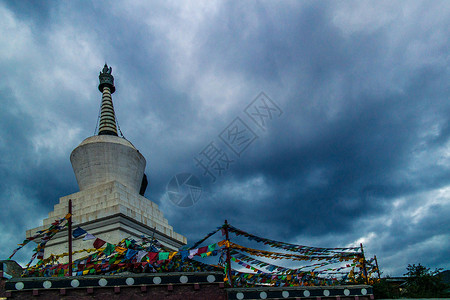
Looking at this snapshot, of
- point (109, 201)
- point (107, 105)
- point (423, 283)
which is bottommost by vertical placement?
point (423, 283)

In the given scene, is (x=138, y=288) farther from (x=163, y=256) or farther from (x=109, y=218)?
(x=109, y=218)

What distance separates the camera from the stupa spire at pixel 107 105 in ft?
85.4

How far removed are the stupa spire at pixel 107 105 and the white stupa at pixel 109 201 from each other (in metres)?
0.69

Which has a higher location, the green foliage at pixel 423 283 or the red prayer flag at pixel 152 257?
the red prayer flag at pixel 152 257

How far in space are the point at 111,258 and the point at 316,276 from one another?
8.84 m

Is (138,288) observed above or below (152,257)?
below

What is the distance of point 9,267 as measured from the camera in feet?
43.0

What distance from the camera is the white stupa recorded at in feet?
63.8

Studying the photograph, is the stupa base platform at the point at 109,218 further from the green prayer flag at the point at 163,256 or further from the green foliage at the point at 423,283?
the green foliage at the point at 423,283

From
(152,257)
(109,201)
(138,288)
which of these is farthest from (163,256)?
(109,201)

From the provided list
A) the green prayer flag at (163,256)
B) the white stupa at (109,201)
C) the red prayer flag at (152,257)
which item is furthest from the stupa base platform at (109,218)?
the green prayer flag at (163,256)

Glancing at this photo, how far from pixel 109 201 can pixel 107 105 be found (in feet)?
32.7

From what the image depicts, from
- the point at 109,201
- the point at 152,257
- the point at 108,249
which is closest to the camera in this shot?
the point at 152,257

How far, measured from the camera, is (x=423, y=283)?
818 inches
